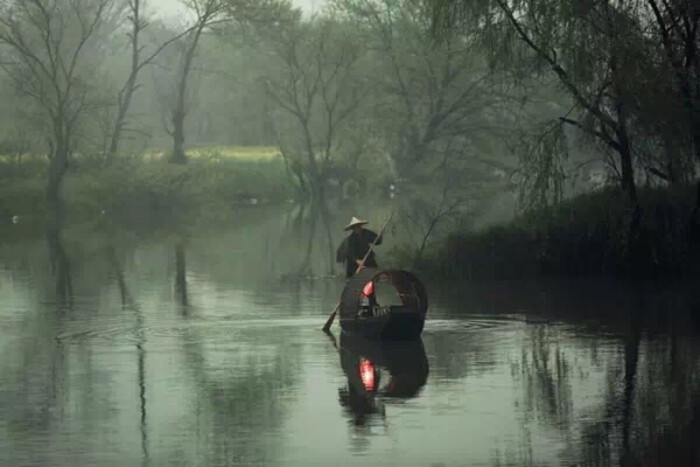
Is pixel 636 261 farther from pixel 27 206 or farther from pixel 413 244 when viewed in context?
pixel 27 206

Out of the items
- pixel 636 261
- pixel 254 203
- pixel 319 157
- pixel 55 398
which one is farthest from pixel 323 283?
pixel 319 157

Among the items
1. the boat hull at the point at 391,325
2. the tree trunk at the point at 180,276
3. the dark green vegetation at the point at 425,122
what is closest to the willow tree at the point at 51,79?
the dark green vegetation at the point at 425,122

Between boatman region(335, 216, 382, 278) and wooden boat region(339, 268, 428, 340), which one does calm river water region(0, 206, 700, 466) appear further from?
boatman region(335, 216, 382, 278)

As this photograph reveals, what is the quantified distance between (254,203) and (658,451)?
59.5 meters

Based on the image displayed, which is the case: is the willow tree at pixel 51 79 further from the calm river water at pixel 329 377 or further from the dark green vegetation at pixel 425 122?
the calm river water at pixel 329 377

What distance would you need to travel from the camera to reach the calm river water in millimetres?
14914

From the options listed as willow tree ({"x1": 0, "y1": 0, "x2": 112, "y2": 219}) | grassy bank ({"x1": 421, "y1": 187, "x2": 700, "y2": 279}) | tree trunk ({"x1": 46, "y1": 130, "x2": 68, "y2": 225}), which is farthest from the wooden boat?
tree trunk ({"x1": 46, "y1": 130, "x2": 68, "y2": 225})

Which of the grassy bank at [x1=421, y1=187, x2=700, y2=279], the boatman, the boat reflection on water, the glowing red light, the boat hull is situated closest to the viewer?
the boat reflection on water

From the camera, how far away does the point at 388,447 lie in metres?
14.8

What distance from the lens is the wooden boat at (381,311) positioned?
22.1m

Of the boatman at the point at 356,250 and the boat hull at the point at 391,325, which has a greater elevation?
the boatman at the point at 356,250

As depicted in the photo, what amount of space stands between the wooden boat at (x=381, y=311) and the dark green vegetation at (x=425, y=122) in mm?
7624

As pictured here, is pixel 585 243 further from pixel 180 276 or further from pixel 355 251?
pixel 180 276

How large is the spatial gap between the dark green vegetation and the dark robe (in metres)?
6.64
